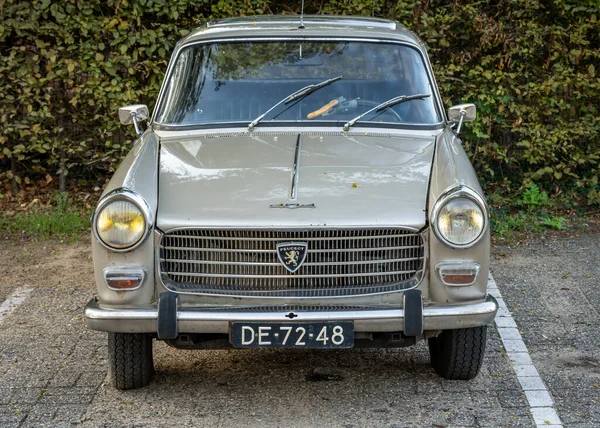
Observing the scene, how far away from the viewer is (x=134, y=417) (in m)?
4.60

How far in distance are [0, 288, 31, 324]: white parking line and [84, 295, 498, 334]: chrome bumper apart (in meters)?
2.21

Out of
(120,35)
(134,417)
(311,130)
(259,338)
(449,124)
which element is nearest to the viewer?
(259,338)

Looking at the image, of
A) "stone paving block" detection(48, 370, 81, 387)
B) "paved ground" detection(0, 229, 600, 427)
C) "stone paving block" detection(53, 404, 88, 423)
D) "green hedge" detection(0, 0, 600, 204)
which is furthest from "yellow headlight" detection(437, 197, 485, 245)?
"green hedge" detection(0, 0, 600, 204)

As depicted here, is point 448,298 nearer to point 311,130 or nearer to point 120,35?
point 311,130

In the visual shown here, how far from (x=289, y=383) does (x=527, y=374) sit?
1.29m

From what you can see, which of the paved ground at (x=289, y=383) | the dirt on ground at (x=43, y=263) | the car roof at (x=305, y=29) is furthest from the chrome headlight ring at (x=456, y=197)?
the dirt on ground at (x=43, y=263)

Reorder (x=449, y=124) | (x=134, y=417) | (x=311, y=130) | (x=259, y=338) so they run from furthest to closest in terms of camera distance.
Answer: (x=449, y=124)
(x=311, y=130)
(x=134, y=417)
(x=259, y=338)

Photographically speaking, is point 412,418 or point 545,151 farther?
point 545,151

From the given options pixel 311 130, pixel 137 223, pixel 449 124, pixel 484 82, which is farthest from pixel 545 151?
pixel 137 223

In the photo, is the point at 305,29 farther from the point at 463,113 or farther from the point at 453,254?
the point at 453,254

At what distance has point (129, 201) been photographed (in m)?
4.39

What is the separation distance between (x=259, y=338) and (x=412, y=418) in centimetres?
87

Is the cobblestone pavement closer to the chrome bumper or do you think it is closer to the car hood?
the chrome bumper

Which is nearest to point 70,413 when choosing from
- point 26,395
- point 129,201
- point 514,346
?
point 26,395
